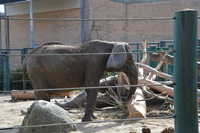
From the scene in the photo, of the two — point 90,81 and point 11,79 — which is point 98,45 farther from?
point 11,79

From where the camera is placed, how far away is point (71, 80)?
638cm

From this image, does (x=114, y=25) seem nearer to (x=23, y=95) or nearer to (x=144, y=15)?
(x=144, y=15)

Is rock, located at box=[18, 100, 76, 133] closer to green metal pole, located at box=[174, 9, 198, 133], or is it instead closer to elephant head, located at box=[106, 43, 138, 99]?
elephant head, located at box=[106, 43, 138, 99]

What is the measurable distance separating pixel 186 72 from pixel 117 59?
12.4 feet

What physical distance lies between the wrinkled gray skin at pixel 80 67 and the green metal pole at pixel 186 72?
3542 mm

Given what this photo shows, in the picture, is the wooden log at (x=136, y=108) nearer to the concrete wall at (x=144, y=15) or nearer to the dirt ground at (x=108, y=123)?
the dirt ground at (x=108, y=123)

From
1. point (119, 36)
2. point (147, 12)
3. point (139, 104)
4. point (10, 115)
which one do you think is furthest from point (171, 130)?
point (147, 12)

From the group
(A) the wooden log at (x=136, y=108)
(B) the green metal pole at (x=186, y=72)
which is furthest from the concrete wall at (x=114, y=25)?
(B) the green metal pole at (x=186, y=72)

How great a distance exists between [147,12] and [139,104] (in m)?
15.6

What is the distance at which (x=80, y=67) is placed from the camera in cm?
627

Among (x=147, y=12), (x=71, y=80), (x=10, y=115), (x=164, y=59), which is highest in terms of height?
(x=147, y=12)

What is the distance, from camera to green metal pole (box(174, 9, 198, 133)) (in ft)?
8.10

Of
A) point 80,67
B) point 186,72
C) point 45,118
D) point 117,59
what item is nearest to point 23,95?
point 80,67

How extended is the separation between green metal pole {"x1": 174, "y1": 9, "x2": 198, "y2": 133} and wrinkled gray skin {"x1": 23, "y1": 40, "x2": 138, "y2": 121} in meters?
3.54
